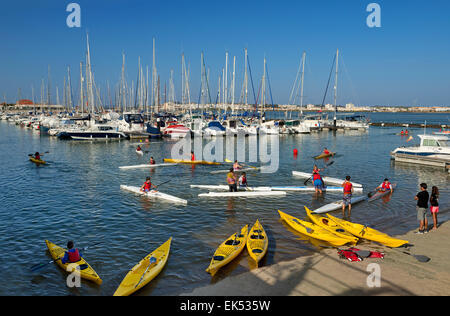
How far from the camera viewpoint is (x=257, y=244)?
42.7 ft

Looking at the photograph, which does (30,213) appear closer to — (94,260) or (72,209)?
(72,209)

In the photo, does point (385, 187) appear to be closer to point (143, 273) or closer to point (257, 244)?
point (257, 244)

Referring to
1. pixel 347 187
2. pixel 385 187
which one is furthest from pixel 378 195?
pixel 347 187

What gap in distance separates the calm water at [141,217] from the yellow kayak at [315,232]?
48 cm

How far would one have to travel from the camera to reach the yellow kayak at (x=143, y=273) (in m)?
9.98

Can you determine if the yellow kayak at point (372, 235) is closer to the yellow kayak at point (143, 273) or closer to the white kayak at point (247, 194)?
the white kayak at point (247, 194)

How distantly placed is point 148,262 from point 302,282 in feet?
17.9

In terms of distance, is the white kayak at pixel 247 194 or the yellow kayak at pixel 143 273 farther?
the white kayak at pixel 247 194

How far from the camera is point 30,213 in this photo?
1852 centimetres

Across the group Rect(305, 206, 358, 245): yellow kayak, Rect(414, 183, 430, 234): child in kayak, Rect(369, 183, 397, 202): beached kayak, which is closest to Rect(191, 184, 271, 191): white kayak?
Rect(369, 183, 397, 202): beached kayak

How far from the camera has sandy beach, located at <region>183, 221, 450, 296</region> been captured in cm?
927

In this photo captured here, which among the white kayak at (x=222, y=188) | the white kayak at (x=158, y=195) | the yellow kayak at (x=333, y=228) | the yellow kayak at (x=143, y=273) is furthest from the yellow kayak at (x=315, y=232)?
the white kayak at (x=158, y=195)
